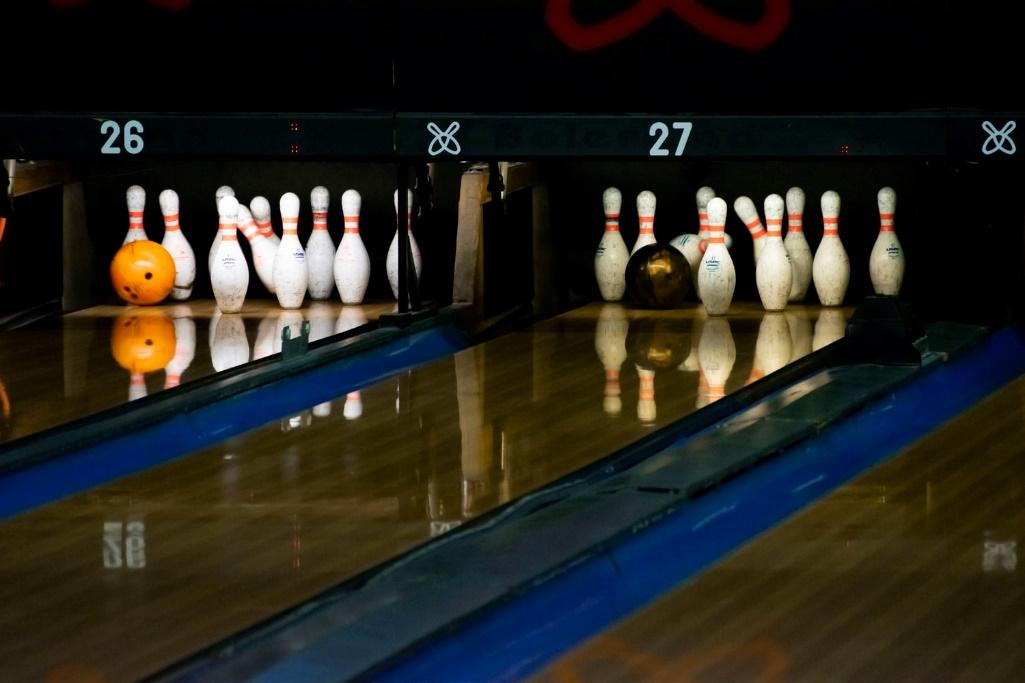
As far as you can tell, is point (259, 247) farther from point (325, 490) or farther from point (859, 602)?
point (859, 602)

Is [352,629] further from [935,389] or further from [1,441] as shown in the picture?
[935,389]

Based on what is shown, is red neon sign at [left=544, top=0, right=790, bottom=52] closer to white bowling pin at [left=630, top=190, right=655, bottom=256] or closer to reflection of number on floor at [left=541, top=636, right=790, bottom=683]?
white bowling pin at [left=630, top=190, right=655, bottom=256]

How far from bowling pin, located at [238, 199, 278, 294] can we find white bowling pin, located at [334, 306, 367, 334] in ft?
0.83

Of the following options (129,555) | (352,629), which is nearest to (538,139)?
(129,555)

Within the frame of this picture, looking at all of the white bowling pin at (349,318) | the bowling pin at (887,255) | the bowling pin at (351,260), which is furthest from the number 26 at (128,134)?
→ the bowling pin at (887,255)

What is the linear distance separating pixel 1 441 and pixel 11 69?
868 mm

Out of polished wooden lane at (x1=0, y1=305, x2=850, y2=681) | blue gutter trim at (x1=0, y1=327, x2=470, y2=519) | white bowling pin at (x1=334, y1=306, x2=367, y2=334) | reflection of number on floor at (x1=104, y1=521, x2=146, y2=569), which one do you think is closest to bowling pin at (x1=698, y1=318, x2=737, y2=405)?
polished wooden lane at (x1=0, y1=305, x2=850, y2=681)

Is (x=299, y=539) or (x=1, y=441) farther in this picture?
Result: (x=1, y=441)

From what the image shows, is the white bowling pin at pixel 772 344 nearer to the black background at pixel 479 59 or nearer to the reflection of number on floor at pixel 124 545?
the black background at pixel 479 59

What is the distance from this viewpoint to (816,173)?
4328 millimetres

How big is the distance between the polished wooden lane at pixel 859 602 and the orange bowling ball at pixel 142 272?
229 centimetres

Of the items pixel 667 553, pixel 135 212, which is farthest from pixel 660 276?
pixel 667 553

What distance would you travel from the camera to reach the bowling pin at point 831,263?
13.3 ft

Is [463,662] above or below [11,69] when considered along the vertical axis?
below
